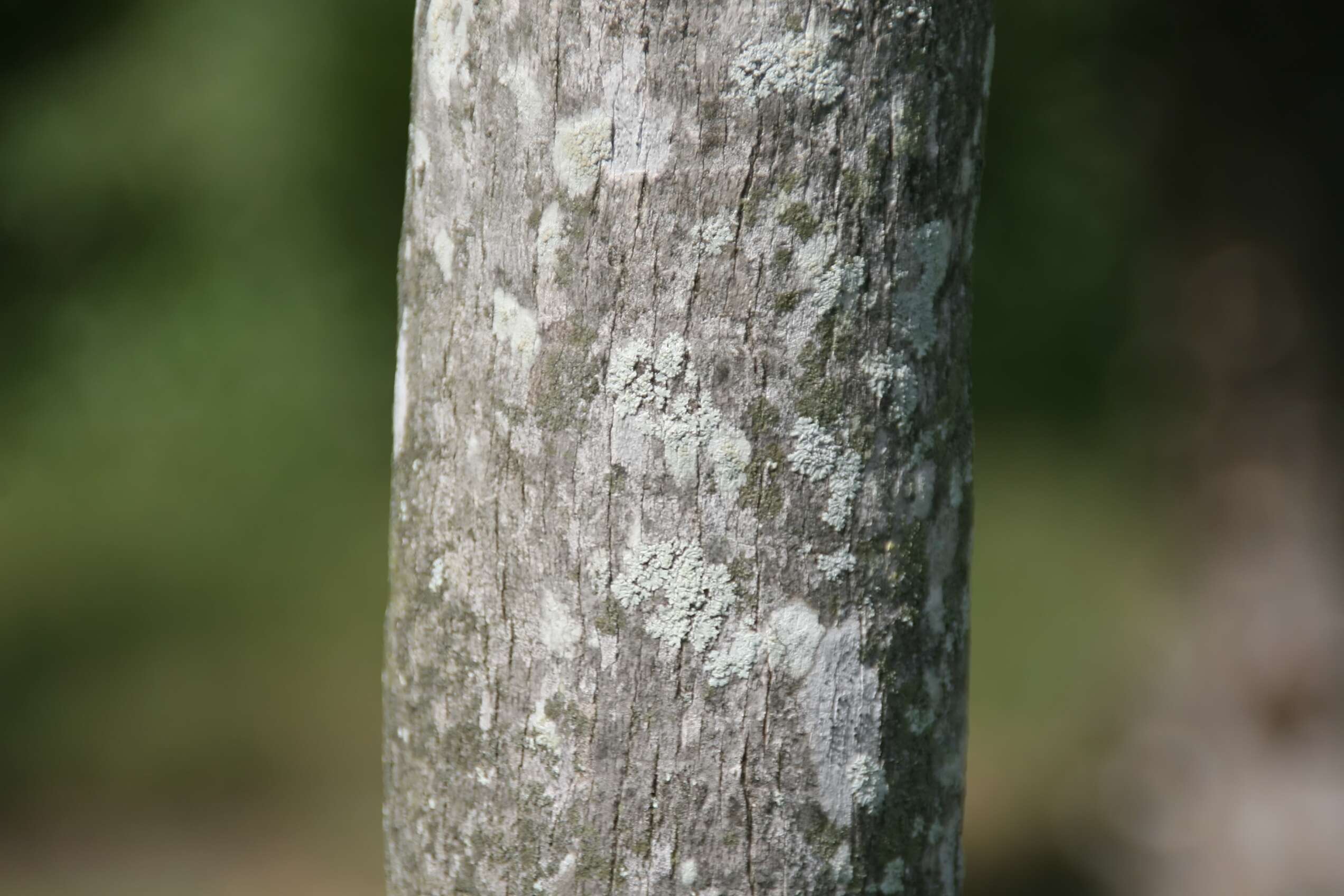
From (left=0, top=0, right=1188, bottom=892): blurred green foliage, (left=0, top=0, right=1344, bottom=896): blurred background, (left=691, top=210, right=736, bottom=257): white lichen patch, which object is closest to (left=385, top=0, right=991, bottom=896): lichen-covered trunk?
(left=691, top=210, right=736, bottom=257): white lichen patch

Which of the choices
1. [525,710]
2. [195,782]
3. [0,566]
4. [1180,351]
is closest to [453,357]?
[525,710]

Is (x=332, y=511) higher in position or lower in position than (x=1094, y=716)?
higher

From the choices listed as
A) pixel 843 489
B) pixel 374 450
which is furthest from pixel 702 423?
pixel 374 450

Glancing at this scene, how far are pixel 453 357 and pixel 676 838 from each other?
443 millimetres

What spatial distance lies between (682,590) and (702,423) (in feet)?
0.44

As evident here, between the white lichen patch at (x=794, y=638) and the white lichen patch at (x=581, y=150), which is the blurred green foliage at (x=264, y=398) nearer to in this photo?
the white lichen patch at (x=794, y=638)

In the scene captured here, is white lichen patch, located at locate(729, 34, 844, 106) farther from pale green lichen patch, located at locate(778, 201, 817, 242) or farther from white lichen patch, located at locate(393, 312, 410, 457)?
white lichen patch, located at locate(393, 312, 410, 457)

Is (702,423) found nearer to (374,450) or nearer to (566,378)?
(566,378)

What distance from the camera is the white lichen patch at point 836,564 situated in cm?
91

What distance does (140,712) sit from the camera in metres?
3.66

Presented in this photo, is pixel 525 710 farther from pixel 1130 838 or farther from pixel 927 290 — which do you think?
pixel 1130 838

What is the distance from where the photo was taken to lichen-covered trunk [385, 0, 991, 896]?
0.88 meters

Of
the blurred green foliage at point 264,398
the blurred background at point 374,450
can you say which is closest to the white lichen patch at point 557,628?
the blurred background at point 374,450

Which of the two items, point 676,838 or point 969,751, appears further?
point 969,751
